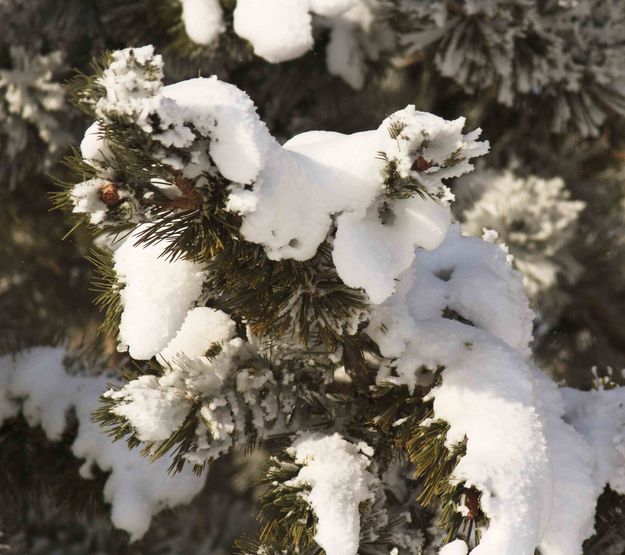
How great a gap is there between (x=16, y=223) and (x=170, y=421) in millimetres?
2129

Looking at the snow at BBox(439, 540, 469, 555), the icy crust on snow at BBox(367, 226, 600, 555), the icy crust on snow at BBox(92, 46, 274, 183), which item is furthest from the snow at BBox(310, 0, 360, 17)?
the snow at BBox(439, 540, 469, 555)

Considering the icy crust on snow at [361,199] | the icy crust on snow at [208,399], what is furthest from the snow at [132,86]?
the icy crust on snow at [208,399]

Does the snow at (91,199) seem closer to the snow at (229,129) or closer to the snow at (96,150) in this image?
the snow at (96,150)

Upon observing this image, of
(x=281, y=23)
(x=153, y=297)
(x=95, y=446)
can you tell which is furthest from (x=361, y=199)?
(x=95, y=446)

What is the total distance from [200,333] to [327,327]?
285 mm

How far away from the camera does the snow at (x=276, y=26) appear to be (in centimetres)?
183

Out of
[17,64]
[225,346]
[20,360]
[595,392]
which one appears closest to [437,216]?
[225,346]

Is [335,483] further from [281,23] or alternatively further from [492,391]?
[281,23]

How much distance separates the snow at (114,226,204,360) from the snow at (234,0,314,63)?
95 centimetres

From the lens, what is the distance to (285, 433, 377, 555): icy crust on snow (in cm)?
109

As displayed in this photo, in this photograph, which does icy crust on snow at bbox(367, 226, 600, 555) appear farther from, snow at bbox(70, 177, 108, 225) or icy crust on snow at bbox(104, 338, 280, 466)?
snow at bbox(70, 177, 108, 225)

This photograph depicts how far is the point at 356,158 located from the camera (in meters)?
0.98

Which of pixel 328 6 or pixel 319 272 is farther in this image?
pixel 328 6

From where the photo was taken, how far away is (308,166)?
38.6 inches
